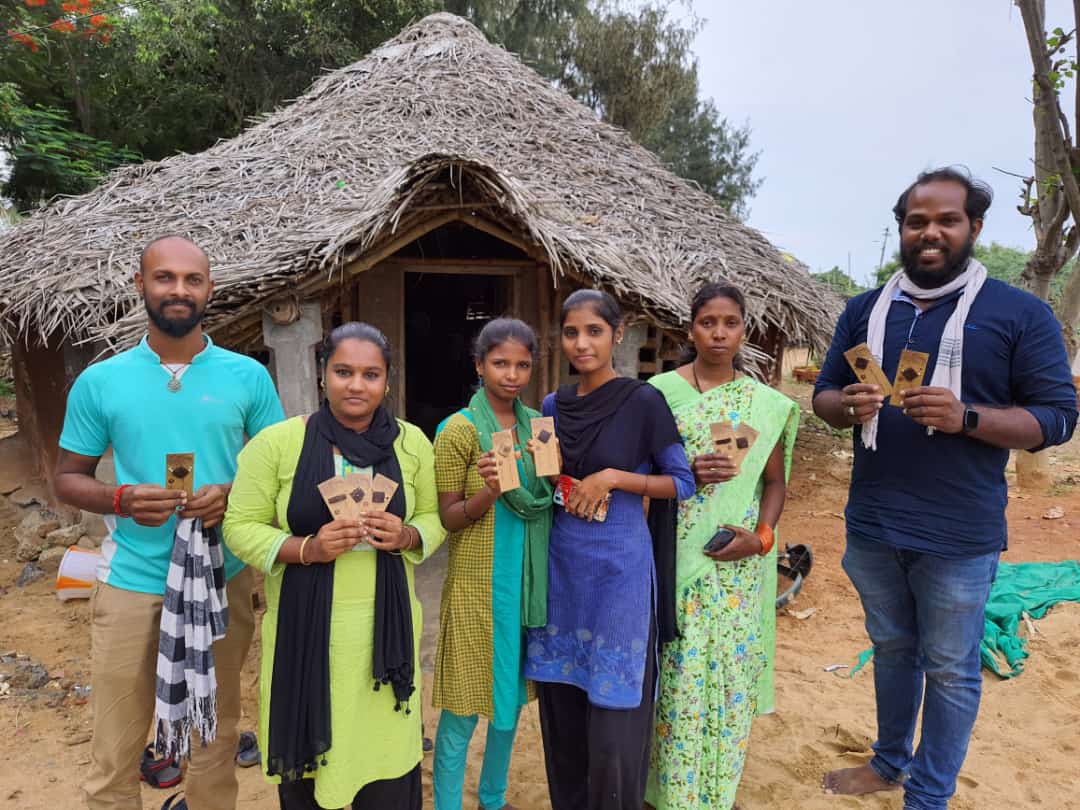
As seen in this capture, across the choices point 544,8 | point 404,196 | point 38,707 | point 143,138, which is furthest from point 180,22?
point 38,707

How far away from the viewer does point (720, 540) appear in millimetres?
2270

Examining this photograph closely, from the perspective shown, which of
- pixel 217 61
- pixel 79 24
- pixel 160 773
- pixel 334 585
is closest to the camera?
pixel 334 585

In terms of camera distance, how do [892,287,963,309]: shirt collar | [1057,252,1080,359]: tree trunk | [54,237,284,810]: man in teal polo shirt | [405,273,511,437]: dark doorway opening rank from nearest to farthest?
1. [54,237,284,810]: man in teal polo shirt
2. [892,287,963,309]: shirt collar
3. [1057,252,1080,359]: tree trunk
4. [405,273,511,437]: dark doorway opening

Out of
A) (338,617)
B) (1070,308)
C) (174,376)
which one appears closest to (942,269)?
(338,617)

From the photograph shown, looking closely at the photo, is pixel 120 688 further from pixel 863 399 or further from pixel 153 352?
pixel 863 399

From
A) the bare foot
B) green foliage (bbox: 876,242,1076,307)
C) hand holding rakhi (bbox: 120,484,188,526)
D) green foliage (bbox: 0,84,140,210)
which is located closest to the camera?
hand holding rakhi (bbox: 120,484,188,526)

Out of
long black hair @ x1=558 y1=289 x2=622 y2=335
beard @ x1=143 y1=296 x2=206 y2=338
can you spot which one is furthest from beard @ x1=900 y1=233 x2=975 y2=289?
beard @ x1=143 y1=296 x2=206 y2=338

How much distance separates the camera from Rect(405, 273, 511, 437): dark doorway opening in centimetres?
995

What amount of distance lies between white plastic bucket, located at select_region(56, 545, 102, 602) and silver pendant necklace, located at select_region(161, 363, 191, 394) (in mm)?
3659

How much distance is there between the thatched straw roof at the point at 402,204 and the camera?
427 cm

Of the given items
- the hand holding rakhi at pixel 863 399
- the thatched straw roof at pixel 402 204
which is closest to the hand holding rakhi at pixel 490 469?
the hand holding rakhi at pixel 863 399

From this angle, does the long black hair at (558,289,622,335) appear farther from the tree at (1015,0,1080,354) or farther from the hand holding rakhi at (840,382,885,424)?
the tree at (1015,0,1080,354)

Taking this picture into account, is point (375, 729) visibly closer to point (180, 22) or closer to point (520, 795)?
point (520, 795)

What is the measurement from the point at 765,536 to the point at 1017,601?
3.61 m
